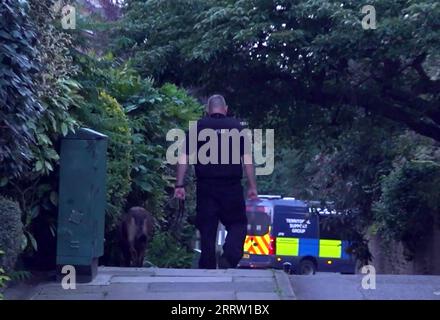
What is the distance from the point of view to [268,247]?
30.5 meters

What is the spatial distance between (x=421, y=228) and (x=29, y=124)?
11076 millimetres

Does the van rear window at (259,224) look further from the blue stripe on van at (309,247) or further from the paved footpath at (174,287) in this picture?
the paved footpath at (174,287)

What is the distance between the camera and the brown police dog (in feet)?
34.2

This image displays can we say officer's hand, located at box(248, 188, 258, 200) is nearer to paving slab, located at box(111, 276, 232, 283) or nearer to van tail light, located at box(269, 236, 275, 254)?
paving slab, located at box(111, 276, 232, 283)

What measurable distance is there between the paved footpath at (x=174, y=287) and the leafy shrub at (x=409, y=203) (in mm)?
A: 7497

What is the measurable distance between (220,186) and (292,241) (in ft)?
75.9

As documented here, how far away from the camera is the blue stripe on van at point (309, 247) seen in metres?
31.2

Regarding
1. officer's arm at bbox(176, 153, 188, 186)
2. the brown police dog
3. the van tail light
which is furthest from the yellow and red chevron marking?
officer's arm at bbox(176, 153, 188, 186)

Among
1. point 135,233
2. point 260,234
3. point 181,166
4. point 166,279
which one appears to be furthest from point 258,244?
point 166,279

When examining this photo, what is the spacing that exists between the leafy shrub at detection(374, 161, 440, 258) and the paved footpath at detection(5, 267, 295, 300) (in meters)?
7.50

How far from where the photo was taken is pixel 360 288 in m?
7.77

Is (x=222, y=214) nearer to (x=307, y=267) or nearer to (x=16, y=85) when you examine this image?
(x=16, y=85)
